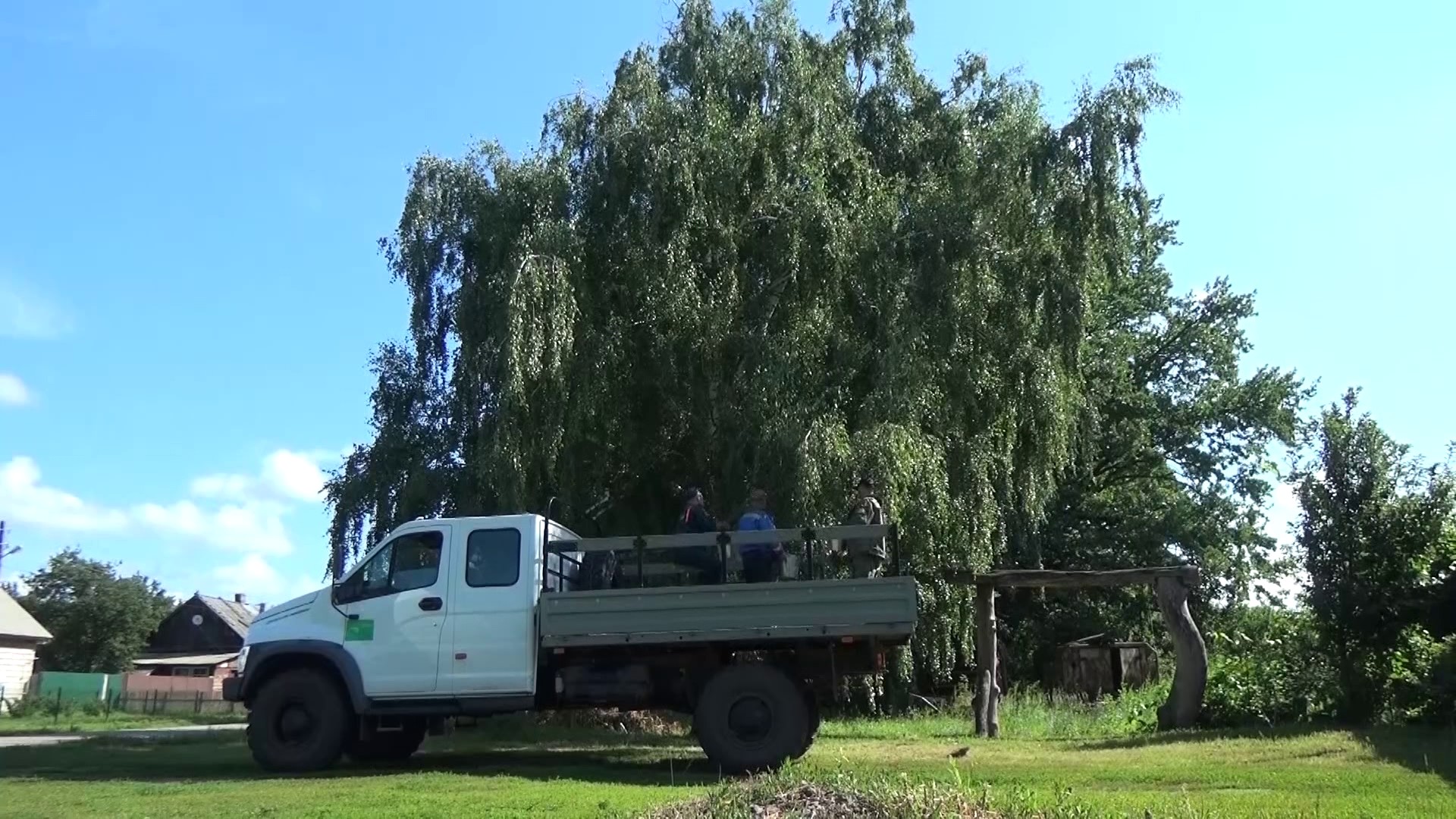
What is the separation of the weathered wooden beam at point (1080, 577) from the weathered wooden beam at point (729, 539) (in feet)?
16.2

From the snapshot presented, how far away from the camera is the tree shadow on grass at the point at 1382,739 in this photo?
11469mm

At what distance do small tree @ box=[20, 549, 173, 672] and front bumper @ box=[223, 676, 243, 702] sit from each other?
65491 millimetres

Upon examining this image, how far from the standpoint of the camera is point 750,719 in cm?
1215

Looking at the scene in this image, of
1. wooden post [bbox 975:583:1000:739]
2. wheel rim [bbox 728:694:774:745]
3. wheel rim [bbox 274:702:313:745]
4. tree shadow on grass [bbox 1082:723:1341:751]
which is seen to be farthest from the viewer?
wooden post [bbox 975:583:1000:739]

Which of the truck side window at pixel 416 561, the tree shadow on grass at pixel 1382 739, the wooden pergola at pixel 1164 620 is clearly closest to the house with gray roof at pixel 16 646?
the truck side window at pixel 416 561

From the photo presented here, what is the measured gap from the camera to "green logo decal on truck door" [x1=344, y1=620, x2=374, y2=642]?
12.7 m

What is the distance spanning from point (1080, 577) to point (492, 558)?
800 cm

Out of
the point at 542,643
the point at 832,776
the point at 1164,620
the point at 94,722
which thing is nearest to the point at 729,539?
the point at 542,643

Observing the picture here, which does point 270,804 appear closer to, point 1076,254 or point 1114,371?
point 1076,254

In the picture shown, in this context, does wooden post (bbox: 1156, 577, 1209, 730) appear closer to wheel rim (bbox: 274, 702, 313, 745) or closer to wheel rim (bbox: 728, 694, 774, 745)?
wheel rim (bbox: 728, 694, 774, 745)

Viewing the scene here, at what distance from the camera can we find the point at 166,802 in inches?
405

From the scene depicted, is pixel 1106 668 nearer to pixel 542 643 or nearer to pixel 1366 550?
pixel 1366 550

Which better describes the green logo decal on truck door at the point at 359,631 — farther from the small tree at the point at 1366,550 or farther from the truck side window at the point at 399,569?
the small tree at the point at 1366,550

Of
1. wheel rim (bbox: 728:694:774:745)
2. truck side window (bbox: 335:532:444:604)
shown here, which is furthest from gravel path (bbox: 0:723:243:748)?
wheel rim (bbox: 728:694:774:745)
